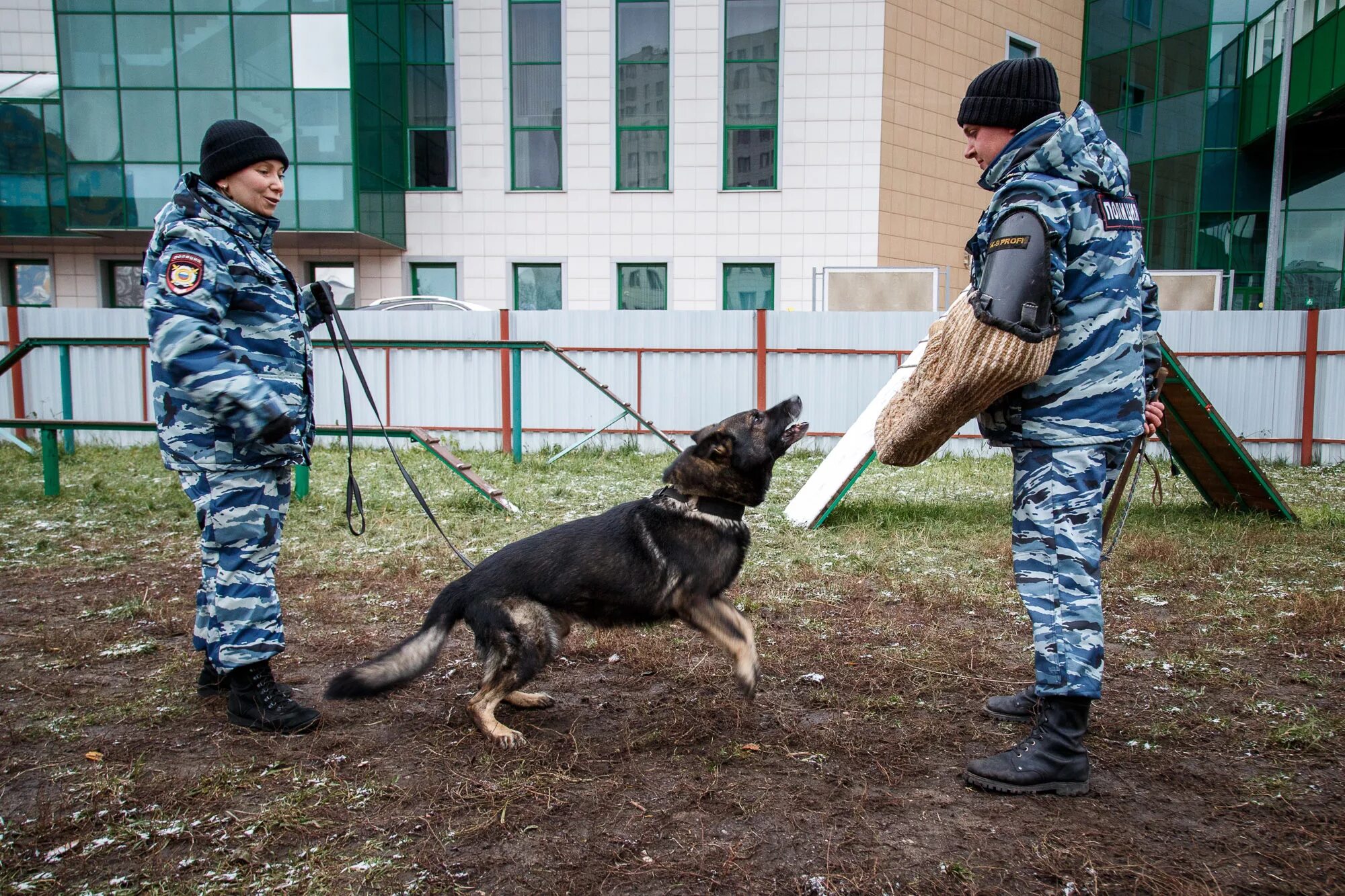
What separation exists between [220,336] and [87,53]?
1772 cm

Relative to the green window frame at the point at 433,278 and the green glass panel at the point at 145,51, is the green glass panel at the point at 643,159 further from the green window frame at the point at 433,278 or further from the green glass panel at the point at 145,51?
the green glass panel at the point at 145,51

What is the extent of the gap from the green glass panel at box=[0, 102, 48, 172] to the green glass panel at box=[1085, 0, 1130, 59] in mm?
23566

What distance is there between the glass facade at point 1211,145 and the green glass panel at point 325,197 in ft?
57.4

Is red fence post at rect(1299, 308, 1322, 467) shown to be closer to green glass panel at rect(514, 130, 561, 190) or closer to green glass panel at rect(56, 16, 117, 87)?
green glass panel at rect(514, 130, 561, 190)

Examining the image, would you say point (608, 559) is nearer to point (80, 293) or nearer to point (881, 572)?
point (881, 572)

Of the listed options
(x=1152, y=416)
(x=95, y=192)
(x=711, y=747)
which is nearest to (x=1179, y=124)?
(x=1152, y=416)

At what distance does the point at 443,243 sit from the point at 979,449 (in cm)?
1201

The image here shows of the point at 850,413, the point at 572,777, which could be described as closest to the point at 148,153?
the point at 850,413

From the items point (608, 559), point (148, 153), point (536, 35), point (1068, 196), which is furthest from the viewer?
point (536, 35)

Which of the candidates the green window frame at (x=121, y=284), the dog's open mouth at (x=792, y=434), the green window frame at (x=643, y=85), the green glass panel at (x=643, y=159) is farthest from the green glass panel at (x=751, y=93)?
the dog's open mouth at (x=792, y=434)

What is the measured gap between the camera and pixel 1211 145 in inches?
709

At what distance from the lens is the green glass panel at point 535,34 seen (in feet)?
55.6

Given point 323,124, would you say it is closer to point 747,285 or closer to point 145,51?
point 145,51

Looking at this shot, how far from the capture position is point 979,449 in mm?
11414
